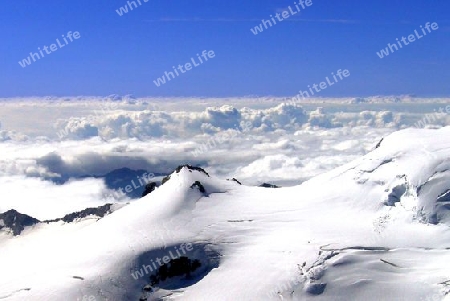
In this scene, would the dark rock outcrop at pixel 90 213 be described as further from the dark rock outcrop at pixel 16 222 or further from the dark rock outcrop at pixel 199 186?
the dark rock outcrop at pixel 199 186

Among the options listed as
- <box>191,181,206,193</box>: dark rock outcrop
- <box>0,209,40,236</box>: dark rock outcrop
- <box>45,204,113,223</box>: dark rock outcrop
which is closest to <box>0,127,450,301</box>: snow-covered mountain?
<box>191,181,206,193</box>: dark rock outcrop

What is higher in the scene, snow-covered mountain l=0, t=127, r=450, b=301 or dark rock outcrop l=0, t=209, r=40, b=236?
dark rock outcrop l=0, t=209, r=40, b=236

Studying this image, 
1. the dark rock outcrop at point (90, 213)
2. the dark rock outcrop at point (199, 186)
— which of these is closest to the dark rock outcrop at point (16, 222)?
the dark rock outcrop at point (90, 213)

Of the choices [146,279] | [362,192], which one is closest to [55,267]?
[146,279]

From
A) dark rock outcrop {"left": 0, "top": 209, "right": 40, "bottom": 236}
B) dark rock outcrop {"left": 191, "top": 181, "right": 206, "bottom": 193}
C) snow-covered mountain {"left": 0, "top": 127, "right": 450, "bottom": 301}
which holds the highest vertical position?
dark rock outcrop {"left": 0, "top": 209, "right": 40, "bottom": 236}

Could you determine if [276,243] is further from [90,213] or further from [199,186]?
[90,213]

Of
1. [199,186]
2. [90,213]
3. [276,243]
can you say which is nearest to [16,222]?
[90,213]

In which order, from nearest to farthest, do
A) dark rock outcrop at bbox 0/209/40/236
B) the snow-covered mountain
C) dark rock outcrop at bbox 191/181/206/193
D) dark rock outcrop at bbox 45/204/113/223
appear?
1. the snow-covered mountain
2. dark rock outcrop at bbox 191/181/206/193
3. dark rock outcrop at bbox 45/204/113/223
4. dark rock outcrop at bbox 0/209/40/236

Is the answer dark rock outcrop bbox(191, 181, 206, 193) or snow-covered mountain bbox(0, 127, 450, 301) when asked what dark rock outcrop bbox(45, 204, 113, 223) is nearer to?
snow-covered mountain bbox(0, 127, 450, 301)
